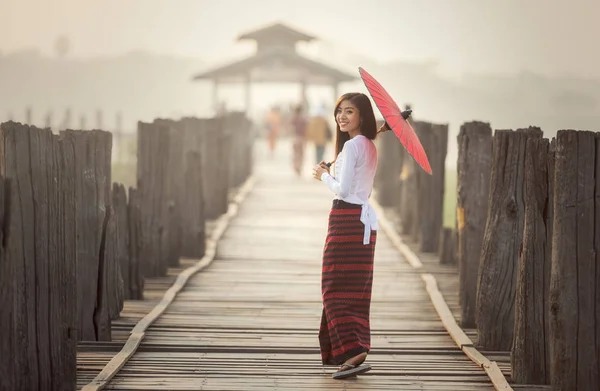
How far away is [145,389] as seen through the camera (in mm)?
6785

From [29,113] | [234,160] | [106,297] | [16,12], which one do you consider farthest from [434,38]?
[106,297]

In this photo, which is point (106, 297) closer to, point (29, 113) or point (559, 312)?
point (559, 312)

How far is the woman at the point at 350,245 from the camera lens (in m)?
7.18

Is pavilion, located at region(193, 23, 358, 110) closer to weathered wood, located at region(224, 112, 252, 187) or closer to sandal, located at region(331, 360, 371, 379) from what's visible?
weathered wood, located at region(224, 112, 252, 187)

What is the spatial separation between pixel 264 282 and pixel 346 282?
3.98 metres

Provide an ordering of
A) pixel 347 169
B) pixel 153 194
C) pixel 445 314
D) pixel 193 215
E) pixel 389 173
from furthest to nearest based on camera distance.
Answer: pixel 389 173 → pixel 193 215 → pixel 153 194 → pixel 445 314 → pixel 347 169

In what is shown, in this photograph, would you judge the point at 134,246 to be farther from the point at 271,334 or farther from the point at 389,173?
the point at 389,173

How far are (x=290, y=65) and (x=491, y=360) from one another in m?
31.1

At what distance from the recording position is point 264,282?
36.7 feet

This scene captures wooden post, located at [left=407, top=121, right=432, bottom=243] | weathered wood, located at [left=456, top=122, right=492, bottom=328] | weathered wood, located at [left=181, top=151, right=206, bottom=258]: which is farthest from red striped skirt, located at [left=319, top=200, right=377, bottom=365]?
wooden post, located at [left=407, top=121, right=432, bottom=243]

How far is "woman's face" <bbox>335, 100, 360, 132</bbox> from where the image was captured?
283 inches

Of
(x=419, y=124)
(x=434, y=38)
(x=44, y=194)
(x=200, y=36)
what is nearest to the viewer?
(x=44, y=194)

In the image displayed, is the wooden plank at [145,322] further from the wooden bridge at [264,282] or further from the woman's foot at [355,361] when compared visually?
the woman's foot at [355,361]

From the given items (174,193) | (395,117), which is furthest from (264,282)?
(395,117)
